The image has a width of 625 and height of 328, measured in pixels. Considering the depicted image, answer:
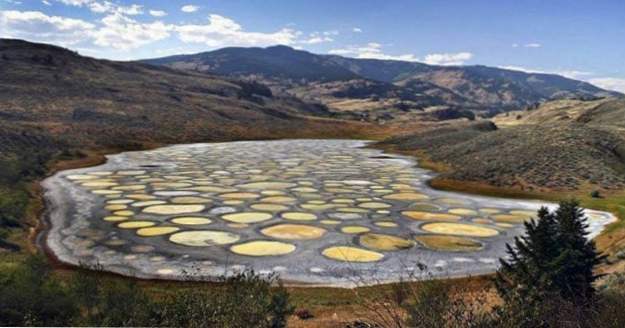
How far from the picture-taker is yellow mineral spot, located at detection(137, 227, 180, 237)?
21656 mm

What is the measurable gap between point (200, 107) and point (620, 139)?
8314 cm

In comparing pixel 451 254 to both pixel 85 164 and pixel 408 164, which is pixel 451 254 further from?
pixel 85 164

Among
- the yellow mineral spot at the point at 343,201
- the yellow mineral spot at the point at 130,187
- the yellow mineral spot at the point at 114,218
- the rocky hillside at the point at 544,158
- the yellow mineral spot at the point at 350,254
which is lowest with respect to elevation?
the yellow mineral spot at the point at 130,187

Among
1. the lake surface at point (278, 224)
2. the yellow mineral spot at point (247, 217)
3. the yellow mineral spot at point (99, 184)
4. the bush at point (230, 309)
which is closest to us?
the bush at point (230, 309)

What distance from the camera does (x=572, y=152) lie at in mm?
42719

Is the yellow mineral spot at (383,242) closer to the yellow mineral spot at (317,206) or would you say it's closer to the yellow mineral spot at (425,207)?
the yellow mineral spot at (317,206)

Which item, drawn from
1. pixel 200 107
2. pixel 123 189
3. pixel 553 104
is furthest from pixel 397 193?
pixel 553 104

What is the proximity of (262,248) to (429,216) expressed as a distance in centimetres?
1053

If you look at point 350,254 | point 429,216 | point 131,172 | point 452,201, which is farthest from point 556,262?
point 131,172

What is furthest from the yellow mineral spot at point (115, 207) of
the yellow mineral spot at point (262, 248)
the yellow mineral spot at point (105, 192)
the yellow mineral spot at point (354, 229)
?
the yellow mineral spot at point (354, 229)

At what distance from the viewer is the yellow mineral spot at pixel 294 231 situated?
21.8m

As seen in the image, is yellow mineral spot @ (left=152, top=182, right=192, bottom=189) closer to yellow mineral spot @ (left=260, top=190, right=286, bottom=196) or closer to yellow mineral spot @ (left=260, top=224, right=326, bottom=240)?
yellow mineral spot @ (left=260, top=190, right=286, bottom=196)

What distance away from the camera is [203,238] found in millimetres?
21188

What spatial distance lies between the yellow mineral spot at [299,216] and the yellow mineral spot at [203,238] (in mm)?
4289
